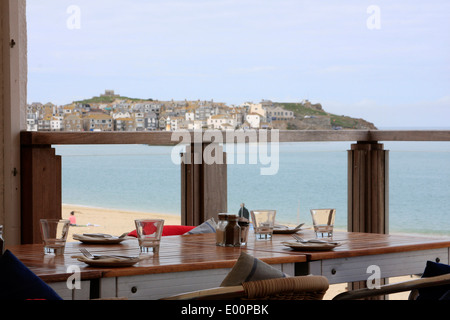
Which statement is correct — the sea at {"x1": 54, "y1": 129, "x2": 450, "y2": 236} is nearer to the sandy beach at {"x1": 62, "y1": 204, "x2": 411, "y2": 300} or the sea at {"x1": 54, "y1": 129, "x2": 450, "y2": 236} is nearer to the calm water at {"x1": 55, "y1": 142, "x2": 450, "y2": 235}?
the calm water at {"x1": 55, "y1": 142, "x2": 450, "y2": 235}

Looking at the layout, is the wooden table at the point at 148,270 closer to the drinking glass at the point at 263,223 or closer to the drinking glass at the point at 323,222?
the drinking glass at the point at 263,223

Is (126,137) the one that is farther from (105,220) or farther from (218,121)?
(218,121)

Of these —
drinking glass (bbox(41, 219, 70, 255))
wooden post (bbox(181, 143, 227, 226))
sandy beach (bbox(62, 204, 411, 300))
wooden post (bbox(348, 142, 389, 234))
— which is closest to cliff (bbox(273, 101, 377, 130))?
sandy beach (bbox(62, 204, 411, 300))

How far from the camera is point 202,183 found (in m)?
3.06

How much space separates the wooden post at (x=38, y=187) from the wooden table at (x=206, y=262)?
726mm

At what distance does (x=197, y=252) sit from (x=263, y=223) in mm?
389

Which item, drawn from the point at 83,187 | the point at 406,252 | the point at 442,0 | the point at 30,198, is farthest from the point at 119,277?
the point at 442,0

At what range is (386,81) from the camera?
1363 inches
